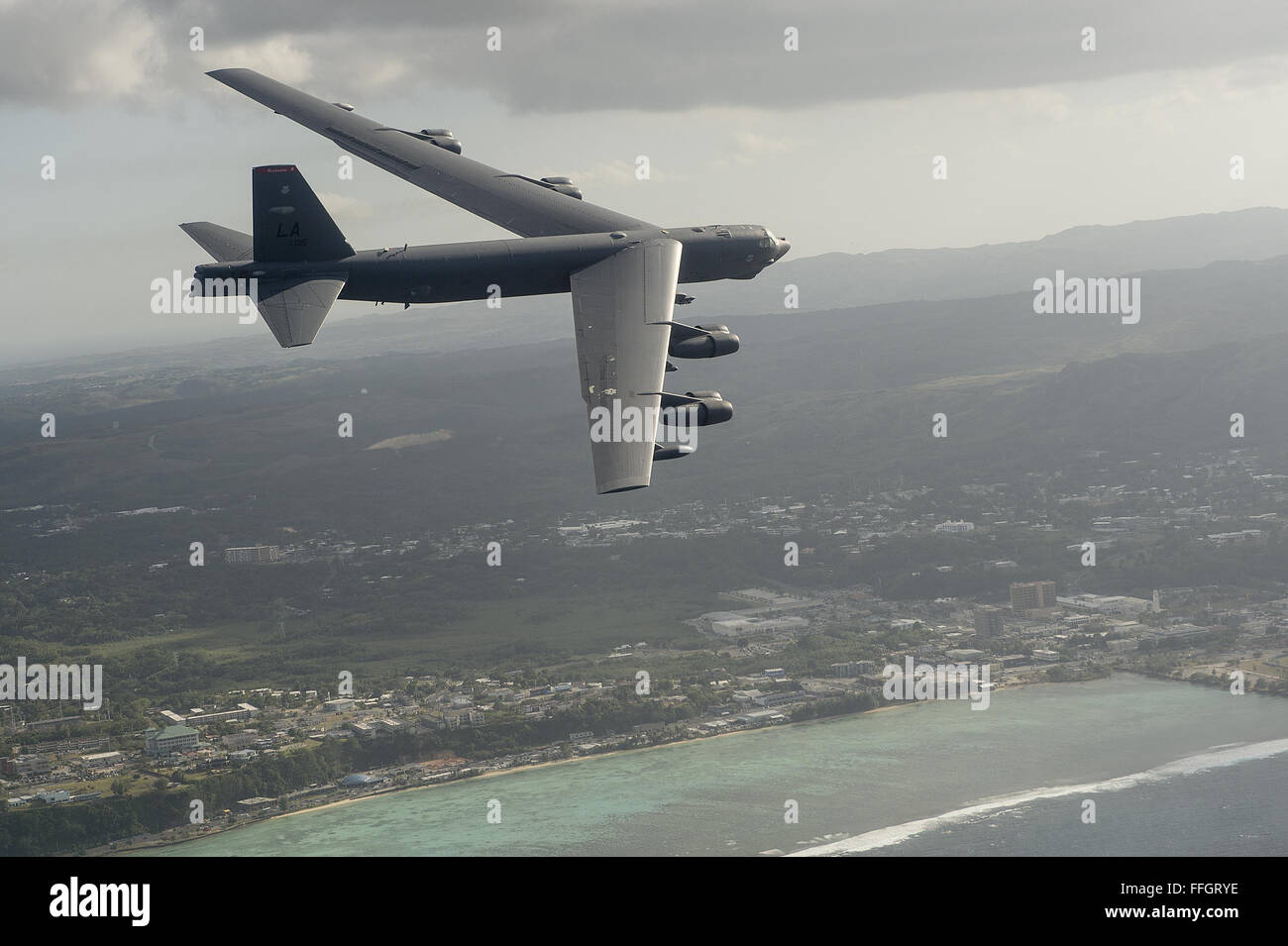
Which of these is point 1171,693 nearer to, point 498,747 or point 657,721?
point 657,721

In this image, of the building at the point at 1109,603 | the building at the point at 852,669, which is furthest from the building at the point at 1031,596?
the building at the point at 852,669

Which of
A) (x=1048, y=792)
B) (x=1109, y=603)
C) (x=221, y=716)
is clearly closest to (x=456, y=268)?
(x=1048, y=792)

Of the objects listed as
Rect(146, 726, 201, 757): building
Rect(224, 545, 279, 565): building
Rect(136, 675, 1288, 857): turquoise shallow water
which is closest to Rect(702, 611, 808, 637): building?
Rect(136, 675, 1288, 857): turquoise shallow water

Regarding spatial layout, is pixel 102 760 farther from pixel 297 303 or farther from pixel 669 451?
pixel 669 451

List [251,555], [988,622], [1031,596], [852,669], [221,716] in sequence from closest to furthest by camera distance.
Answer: [221,716] → [852,669] → [988,622] → [1031,596] → [251,555]

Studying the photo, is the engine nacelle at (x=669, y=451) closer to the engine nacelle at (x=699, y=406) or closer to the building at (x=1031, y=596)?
the engine nacelle at (x=699, y=406)
